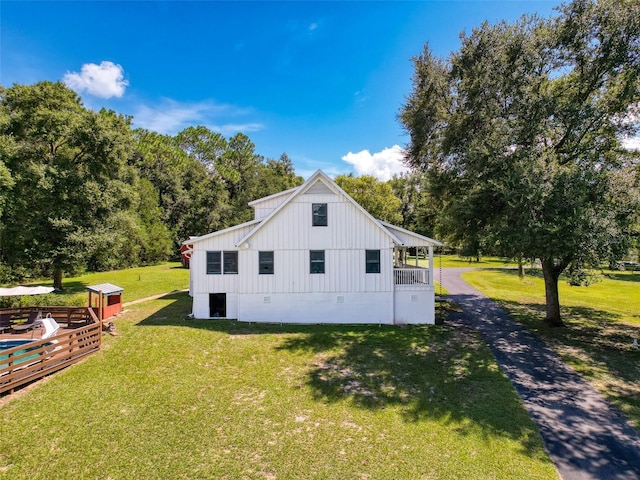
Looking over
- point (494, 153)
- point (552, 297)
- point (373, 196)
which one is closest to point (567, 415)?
point (494, 153)

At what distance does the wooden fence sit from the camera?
8.84 metres

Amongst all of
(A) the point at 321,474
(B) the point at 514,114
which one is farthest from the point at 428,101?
(A) the point at 321,474

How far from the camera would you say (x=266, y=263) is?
52.5 feet

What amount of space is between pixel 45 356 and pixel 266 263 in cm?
879

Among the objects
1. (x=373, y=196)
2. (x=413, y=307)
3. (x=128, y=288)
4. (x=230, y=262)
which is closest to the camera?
(x=413, y=307)

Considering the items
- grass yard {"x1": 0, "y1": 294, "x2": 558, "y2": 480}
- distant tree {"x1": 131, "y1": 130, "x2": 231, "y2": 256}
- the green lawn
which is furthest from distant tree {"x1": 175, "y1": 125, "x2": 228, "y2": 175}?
grass yard {"x1": 0, "y1": 294, "x2": 558, "y2": 480}

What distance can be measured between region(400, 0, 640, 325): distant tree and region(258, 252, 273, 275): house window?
9512 mm

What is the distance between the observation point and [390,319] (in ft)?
52.9

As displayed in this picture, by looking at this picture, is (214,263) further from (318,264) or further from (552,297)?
(552,297)

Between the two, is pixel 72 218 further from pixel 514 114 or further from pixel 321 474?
pixel 514 114

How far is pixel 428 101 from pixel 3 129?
28.3 meters

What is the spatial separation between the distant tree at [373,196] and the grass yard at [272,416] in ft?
129

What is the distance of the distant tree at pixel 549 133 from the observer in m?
12.4

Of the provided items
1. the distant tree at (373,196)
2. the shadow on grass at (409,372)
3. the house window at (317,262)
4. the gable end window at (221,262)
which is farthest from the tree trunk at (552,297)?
the distant tree at (373,196)
